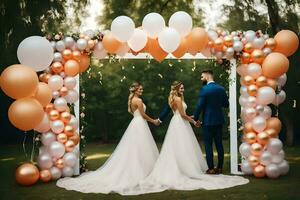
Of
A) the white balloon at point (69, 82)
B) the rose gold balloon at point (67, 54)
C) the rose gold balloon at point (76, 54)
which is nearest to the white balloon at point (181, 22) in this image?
the rose gold balloon at point (76, 54)

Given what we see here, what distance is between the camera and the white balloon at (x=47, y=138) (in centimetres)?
761

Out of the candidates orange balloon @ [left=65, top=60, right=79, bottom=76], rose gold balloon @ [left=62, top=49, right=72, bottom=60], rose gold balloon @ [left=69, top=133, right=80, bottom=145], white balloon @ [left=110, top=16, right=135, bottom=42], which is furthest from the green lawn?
white balloon @ [left=110, top=16, right=135, bottom=42]

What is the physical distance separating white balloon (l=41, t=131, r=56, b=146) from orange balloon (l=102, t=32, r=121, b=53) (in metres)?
1.71

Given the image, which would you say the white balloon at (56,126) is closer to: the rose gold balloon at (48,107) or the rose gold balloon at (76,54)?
the rose gold balloon at (48,107)

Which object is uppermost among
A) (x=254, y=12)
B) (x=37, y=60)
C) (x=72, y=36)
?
(x=254, y=12)

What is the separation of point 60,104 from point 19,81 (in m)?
1.16

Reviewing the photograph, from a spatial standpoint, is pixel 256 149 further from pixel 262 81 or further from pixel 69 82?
pixel 69 82

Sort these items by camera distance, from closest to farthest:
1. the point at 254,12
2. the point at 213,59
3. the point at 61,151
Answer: the point at 61,151
the point at 213,59
the point at 254,12

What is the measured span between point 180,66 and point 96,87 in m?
2.97

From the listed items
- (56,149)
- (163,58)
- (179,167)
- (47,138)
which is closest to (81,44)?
(163,58)

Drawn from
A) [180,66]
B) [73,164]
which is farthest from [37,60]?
[180,66]

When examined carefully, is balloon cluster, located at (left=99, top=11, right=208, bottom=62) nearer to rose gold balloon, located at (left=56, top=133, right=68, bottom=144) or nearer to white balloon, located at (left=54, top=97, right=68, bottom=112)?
white balloon, located at (left=54, top=97, right=68, bottom=112)

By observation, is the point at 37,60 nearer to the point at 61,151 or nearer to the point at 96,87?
the point at 61,151

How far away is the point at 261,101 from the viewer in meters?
7.73
